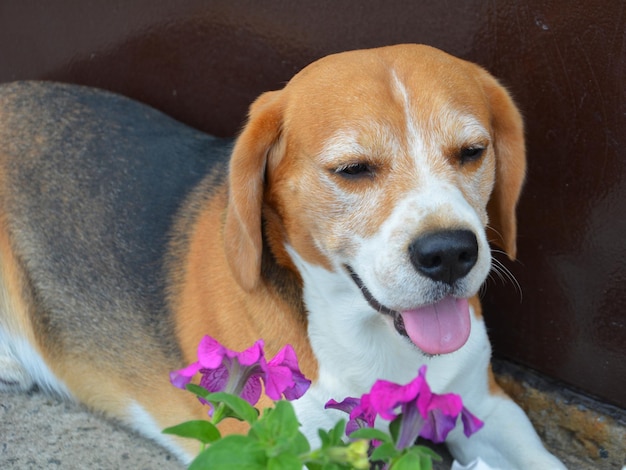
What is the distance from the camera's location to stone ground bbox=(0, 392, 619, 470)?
3.58m

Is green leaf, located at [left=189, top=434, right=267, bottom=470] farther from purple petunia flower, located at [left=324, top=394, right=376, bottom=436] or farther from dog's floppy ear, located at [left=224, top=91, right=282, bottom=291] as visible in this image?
dog's floppy ear, located at [left=224, top=91, right=282, bottom=291]

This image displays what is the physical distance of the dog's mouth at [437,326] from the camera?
278 cm

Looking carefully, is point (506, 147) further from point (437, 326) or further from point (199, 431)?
point (199, 431)

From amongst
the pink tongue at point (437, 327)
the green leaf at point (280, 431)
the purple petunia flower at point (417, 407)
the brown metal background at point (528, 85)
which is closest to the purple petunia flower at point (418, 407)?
the purple petunia flower at point (417, 407)

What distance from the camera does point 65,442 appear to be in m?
3.73

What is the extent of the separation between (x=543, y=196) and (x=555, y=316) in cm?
51

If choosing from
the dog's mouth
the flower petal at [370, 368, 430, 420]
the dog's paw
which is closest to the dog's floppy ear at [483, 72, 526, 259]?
the dog's mouth

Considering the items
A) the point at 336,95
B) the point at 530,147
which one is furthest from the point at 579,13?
the point at 336,95

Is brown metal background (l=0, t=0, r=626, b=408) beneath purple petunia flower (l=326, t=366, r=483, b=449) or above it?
beneath

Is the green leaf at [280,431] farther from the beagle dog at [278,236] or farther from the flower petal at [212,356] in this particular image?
the beagle dog at [278,236]

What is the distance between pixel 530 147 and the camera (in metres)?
3.52

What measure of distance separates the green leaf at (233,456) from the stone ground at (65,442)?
2207 mm

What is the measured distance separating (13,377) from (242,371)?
270 centimetres

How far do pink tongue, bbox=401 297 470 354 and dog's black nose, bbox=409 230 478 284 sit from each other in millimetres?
202
